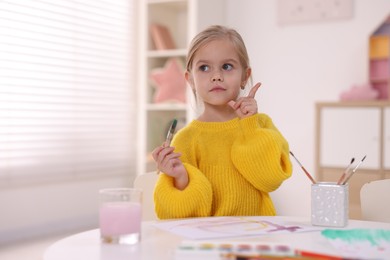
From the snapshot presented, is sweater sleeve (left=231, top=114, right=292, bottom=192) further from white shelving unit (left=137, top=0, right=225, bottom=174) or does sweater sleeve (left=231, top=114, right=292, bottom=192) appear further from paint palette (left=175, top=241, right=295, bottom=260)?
white shelving unit (left=137, top=0, right=225, bottom=174)

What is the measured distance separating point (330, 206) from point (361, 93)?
7.47 feet

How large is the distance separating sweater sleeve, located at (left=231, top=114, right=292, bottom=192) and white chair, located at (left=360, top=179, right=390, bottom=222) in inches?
9.6

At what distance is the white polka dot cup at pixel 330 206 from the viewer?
103 cm

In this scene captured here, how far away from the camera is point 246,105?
51.4 inches

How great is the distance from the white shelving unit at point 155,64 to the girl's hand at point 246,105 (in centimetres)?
222

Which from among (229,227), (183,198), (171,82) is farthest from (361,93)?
(229,227)

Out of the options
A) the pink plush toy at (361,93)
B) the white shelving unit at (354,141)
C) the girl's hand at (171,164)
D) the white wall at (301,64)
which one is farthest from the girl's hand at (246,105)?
the white wall at (301,64)

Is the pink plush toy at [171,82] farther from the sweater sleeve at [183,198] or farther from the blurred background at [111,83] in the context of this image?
the sweater sleeve at [183,198]

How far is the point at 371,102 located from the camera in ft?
9.61

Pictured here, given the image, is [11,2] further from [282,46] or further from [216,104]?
[216,104]

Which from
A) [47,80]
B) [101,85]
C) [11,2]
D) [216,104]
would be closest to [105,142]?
[101,85]

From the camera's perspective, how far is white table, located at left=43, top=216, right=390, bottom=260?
2.65 feet

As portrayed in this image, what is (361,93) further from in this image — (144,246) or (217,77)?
(144,246)

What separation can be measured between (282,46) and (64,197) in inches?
69.2
